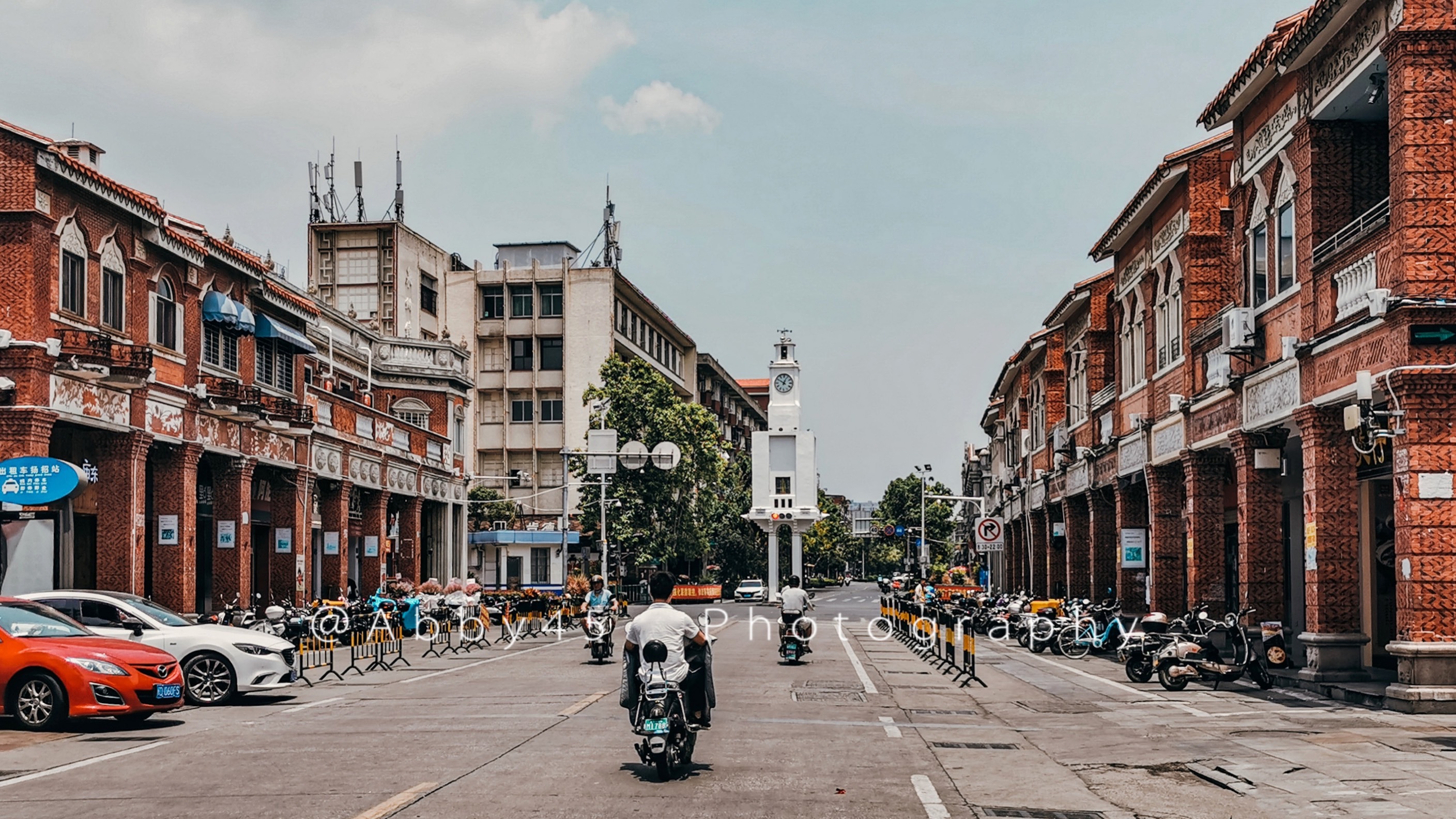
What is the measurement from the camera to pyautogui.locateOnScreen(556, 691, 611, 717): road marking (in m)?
17.7

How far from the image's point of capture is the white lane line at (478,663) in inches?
967

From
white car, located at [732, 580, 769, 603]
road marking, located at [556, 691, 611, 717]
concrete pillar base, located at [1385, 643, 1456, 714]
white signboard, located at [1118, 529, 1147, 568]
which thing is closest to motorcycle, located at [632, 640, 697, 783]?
A: road marking, located at [556, 691, 611, 717]

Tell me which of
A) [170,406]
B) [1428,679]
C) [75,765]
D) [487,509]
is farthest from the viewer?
[487,509]

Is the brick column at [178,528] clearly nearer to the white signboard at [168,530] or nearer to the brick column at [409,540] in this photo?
the white signboard at [168,530]

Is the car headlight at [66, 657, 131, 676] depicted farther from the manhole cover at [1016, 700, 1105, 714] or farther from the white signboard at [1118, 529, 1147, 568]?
the white signboard at [1118, 529, 1147, 568]

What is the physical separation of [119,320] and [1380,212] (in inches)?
931

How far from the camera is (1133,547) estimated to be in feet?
112

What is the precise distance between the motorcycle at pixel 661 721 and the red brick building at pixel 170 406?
57.0 feet

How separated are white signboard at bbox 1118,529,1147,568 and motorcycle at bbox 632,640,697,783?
77.7ft

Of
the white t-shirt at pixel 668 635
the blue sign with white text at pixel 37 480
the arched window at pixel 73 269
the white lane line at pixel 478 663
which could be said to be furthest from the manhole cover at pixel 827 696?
the arched window at pixel 73 269

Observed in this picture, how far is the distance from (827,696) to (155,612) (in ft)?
Result: 31.3

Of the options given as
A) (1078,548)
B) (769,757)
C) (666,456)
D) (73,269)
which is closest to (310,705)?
(769,757)

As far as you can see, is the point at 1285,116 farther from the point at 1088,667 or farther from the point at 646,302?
the point at 646,302

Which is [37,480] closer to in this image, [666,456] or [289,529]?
[289,529]
